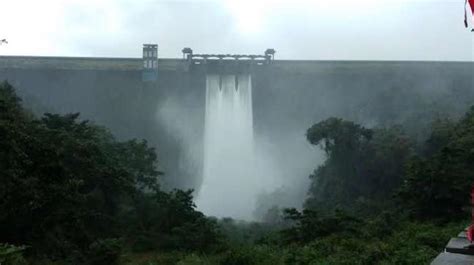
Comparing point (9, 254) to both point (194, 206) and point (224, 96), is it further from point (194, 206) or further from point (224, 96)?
point (224, 96)

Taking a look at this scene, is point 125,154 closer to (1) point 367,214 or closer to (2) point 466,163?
(1) point 367,214

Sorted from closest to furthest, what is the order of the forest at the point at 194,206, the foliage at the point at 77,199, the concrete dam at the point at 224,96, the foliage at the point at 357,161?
the foliage at the point at 77,199 → the forest at the point at 194,206 → the foliage at the point at 357,161 → the concrete dam at the point at 224,96

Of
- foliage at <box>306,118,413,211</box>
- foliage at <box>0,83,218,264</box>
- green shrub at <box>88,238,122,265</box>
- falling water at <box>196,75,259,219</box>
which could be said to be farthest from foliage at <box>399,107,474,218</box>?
falling water at <box>196,75,259,219</box>

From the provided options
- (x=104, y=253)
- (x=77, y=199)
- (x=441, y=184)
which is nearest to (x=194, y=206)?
(x=104, y=253)

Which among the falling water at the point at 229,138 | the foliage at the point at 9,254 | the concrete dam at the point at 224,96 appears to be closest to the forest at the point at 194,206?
the foliage at the point at 9,254

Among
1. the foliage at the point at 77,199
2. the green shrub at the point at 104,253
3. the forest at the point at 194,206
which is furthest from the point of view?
the green shrub at the point at 104,253

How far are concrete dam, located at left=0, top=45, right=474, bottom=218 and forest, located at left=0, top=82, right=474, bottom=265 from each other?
8.04m

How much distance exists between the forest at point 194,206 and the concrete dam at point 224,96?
316 inches

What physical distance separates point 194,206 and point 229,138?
659 inches

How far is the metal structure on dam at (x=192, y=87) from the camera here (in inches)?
1280

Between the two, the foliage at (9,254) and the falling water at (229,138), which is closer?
the foliage at (9,254)

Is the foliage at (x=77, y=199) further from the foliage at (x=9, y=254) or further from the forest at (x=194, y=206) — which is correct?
the foliage at (x=9, y=254)

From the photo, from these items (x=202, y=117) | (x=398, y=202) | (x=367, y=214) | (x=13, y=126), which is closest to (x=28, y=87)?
(x=202, y=117)

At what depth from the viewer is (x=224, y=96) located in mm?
32938
